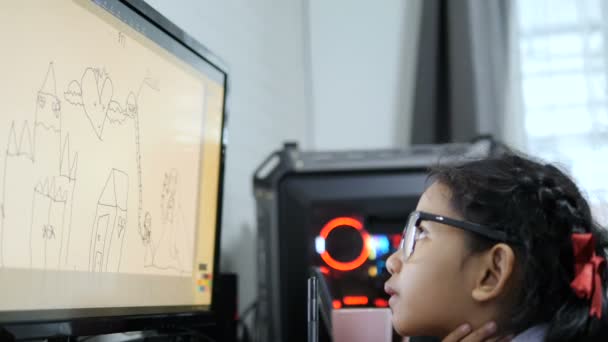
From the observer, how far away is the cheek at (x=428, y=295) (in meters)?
0.94

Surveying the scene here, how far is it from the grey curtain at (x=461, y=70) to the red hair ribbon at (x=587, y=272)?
134 cm

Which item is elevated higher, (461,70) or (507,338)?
(461,70)

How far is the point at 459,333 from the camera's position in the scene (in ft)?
3.02

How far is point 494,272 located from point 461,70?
1386mm

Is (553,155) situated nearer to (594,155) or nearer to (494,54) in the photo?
(594,155)

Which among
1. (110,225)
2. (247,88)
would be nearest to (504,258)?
(110,225)

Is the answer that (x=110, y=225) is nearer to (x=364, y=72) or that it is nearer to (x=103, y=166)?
(x=103, y=166)

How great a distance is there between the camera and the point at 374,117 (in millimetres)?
2346

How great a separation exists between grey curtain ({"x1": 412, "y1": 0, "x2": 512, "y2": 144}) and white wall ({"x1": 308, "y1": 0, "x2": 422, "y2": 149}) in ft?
0.26

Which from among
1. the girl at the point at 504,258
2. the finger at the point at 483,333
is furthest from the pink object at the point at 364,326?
the finger at the point at 483,333

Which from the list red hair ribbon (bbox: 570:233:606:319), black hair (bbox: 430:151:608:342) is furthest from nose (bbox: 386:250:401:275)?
red hair ribbon (bbox: 570:233:606:319)

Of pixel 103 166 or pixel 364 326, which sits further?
pixel 364 326

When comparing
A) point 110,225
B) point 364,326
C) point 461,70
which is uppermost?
point 461,70

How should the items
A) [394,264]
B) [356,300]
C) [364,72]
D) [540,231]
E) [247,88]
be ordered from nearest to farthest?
1. [540,231]
2. [394,264]
3. [356,300]
4. [247,88]
5. [364,72]
